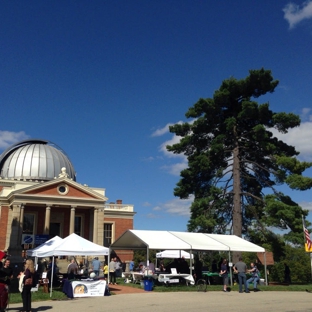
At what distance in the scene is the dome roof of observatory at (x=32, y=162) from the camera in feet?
126

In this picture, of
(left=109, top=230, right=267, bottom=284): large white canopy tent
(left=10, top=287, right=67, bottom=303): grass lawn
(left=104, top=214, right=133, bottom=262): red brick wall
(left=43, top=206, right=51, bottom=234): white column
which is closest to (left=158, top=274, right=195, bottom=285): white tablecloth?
(left=109, top=230, right=267, bottom=284): large white canopy tent

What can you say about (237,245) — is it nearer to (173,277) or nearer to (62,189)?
(173,277)

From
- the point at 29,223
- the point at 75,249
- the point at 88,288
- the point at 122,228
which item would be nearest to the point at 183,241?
the point at 75,249

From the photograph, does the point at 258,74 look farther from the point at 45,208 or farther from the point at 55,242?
the point at 45,208

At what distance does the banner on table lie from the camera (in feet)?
51.0

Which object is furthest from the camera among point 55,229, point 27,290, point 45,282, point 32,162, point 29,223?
point 32,162

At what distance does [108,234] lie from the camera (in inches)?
1561

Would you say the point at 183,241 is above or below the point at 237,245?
above

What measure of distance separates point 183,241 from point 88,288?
21.1 ft

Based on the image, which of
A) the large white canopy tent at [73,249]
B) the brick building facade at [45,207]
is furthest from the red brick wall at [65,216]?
the large white canopy tent at [73,249]

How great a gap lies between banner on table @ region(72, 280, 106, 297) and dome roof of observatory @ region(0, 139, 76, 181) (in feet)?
78.4

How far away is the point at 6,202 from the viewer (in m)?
33.6

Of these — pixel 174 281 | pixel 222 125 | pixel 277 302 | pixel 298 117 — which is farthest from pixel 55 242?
pixel 298 117

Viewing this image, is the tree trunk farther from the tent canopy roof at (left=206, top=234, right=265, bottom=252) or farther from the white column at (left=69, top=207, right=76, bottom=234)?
the white column at (left=69, top=207, right=76, bottom=234)
